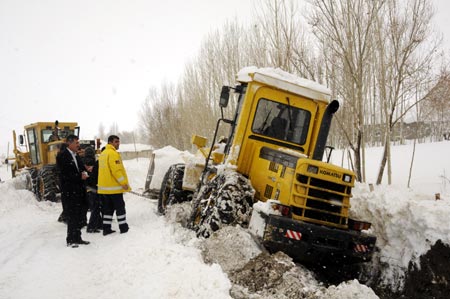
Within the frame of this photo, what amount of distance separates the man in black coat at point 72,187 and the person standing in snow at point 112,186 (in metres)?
0.39

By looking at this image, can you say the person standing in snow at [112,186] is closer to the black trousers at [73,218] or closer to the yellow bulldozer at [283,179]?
the black trousers at [73,218]

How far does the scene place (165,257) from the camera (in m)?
5.03

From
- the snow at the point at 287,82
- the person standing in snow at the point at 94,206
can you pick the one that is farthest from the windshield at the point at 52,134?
the snow at the point at 287,82

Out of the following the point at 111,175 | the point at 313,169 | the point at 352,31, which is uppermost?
the point at 352,31

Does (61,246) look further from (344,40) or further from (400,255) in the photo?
(344,40)

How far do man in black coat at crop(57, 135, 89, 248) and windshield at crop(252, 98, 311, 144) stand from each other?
3259 mm

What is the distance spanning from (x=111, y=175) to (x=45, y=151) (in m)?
8.04

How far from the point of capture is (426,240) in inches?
204

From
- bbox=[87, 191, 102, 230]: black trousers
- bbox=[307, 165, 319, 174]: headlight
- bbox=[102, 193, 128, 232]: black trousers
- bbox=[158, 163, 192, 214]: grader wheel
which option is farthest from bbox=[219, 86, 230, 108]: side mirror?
bbox=[87, 191, 102, 230]: black trousers

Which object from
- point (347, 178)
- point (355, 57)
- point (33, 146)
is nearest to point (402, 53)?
point (355, 57)

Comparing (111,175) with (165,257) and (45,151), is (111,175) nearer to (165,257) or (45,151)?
(165,257)

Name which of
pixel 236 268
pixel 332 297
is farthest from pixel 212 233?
pixel 332 297

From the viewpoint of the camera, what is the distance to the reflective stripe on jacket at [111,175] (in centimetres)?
691

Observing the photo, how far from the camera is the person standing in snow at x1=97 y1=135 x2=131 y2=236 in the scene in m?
6.91
